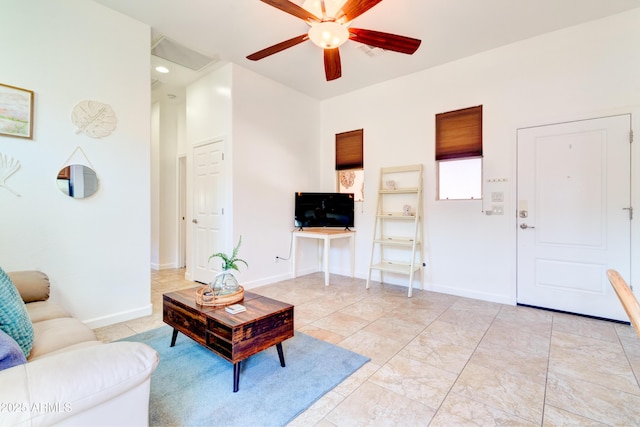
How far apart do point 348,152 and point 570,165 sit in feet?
9.50

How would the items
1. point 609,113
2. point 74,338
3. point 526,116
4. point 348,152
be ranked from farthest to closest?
point 348,152 → point 526,116 → point 609,113 → point 74,338

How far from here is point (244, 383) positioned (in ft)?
6.19

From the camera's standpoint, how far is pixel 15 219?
91.9 inches

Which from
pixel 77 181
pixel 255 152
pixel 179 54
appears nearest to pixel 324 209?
pixel 255 152

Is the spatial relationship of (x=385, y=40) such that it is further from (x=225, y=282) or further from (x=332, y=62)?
(x=225, y=282)

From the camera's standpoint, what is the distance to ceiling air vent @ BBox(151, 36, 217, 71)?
3.41 metres

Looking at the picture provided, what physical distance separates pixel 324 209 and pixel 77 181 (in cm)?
311

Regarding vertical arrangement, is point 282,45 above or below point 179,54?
below

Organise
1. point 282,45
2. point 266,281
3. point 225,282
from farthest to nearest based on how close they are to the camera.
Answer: point 266,281
point 282,45
point 225,282

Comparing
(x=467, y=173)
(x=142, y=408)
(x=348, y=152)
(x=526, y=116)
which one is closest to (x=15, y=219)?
(x=142, y=408)

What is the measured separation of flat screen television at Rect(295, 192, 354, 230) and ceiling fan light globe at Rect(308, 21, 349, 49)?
8.52 feet

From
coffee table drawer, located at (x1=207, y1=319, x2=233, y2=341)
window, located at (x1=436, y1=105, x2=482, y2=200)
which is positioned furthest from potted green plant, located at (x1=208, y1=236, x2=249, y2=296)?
window, located at (x1=436, y1=105, x2=482, y2=200)

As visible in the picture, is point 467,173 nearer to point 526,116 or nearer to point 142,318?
point 526,116

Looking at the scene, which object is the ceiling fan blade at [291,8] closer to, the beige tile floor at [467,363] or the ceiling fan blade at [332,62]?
the ceiling fan blade at [332,62]
